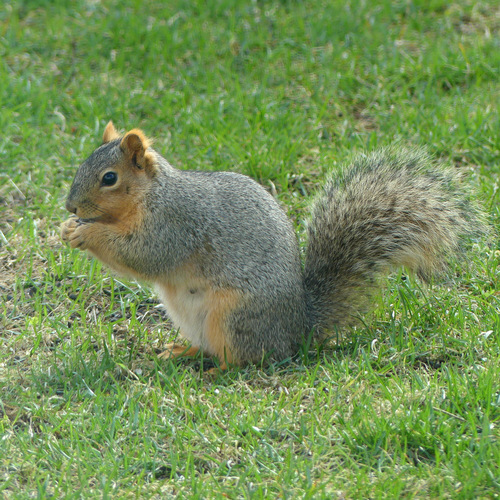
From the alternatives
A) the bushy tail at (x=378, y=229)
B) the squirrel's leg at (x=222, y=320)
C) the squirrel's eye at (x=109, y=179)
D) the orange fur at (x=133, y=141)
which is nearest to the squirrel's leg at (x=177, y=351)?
the squirrel's leg at (x=222, y=320)

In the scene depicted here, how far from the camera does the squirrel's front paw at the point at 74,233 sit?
9.98ft

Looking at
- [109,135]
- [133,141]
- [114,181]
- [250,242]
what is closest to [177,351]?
[250,242]

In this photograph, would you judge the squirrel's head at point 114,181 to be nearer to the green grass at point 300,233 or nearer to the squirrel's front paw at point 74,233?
the squirrel's front paw at point 74,233

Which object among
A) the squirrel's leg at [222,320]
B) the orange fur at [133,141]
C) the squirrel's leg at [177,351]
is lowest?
the squirrel's leg at [177,351]

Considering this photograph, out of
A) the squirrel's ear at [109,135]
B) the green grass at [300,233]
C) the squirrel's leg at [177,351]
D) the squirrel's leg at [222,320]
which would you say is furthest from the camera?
the squirrel's ear at [109,135]

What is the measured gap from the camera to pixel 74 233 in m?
3.04

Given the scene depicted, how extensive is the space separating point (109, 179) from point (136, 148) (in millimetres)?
159

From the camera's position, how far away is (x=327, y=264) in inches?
122

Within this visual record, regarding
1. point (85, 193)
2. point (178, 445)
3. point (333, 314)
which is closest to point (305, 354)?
point (333, 314)

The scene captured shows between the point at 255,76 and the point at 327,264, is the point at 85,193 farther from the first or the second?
the point at 255,76

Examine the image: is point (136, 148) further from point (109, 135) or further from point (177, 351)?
point (177, 351)

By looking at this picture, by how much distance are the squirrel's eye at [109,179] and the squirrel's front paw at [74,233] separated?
0.65ft

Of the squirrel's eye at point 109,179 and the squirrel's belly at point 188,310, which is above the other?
the squirrel's eye at point 109,179

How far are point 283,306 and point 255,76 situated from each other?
96.5 inches
